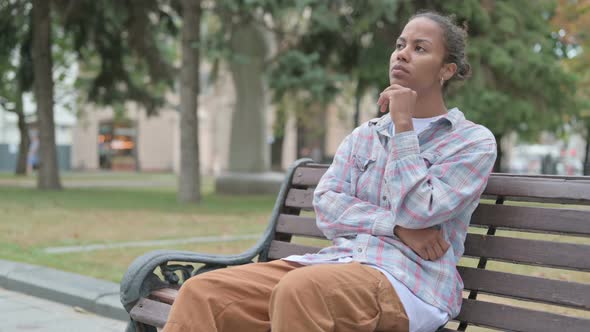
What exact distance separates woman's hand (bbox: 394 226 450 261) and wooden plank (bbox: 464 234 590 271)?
31 centimetres

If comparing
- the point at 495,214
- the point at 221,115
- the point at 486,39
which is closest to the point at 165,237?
the point at 495,214

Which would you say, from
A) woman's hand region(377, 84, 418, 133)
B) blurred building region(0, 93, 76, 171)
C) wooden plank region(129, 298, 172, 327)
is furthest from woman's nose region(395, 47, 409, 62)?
blurred building region(0, 93, 76, 171)

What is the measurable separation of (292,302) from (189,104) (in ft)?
47.8

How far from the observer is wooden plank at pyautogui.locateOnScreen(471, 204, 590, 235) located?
2.80 m

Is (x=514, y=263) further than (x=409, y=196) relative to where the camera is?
Yes

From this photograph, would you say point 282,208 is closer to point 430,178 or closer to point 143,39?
point 430,178

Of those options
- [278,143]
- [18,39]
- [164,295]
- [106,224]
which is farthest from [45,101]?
[278,143]

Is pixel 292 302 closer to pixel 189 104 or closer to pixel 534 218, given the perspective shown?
pixel 534 218

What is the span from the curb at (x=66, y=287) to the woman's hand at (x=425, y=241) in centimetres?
273

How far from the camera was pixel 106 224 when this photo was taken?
1125cm

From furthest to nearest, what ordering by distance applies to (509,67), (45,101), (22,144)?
(22,144) < (45,101) < (509,67)

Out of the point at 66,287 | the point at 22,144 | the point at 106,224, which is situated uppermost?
the point at 22,144

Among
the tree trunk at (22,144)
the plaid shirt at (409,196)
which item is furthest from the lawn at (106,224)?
the tree trunk at (22,144)

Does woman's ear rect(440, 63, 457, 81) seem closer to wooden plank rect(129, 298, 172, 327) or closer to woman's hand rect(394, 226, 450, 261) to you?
woman's hand rect(394, 226, 450, 261)
